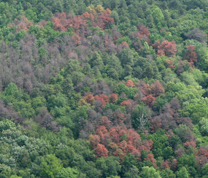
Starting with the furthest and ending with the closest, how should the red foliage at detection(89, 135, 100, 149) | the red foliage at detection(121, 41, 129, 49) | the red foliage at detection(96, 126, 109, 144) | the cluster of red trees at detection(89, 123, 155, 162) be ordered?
the red foliage at detection(121, 41, 129, 49), the red foliage at detection(96, 126, 109, 144), the red foliage at detection(89, 135, 100, 149), the cluster of red trees at detection(89, 123, 155, 162)

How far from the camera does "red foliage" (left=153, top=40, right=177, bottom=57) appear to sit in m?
86.2

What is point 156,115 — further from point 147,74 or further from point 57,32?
point 57,32

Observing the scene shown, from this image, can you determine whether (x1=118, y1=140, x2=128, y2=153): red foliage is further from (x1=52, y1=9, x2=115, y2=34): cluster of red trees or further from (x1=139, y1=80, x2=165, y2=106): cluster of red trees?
(x1=52, y1=9, x2=115, y2=34): cluster of red trees

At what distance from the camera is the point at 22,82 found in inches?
2906

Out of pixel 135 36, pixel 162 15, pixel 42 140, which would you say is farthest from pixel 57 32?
pixel 42 140

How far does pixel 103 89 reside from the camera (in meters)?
74.5

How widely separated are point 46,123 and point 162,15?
37827 millimetres

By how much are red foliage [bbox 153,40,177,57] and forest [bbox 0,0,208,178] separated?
0.17 metres

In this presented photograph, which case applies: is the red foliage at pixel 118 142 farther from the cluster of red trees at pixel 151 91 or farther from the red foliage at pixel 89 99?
the cluster of red trees at pixel 151 91

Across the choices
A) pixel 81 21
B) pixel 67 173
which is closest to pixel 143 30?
pixel 81 21

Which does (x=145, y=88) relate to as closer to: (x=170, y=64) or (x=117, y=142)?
(x=170, y=64)

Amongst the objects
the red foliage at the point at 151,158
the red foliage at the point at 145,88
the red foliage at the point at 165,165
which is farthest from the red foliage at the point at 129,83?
the red foliage at the point at 165,165

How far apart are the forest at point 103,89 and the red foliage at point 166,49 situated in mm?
168

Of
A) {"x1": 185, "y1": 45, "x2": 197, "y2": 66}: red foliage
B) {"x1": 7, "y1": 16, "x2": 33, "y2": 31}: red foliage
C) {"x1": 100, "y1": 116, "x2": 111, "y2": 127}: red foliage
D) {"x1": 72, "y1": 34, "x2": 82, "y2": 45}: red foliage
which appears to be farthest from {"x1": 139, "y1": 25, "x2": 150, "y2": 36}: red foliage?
{"x1": 100, "y1": 116, "x2": 111, "y2": 127}: red foliage
